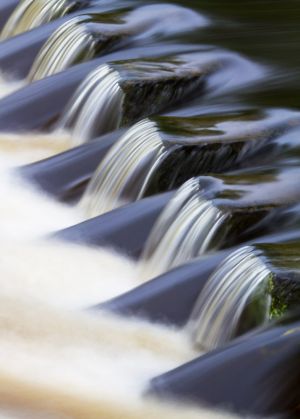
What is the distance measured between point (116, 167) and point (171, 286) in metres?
1.37

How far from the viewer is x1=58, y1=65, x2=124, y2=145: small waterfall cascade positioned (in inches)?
289

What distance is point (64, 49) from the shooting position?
834 cm

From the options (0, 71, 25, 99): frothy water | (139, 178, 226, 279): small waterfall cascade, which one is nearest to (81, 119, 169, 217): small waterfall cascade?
(139, 178, 226, 279): small waterfall cascade

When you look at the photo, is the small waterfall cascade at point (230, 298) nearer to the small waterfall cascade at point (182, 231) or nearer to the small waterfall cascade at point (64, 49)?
the small waterfall cascade at point (182, 231)

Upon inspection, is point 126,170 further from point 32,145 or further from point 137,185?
point 32,145

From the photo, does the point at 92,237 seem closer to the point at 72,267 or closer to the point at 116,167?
the point at 72,267

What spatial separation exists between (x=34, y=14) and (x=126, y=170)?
3.01 meters

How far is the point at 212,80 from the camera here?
761 cm

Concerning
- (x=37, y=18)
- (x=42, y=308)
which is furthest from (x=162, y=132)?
(x=37, y=18)

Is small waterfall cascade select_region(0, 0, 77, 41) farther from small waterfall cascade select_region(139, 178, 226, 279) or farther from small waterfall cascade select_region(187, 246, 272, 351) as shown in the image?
small waterfall cascade select_region(187, 246, 272, 351)

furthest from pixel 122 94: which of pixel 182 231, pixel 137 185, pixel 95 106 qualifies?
pixel 182 231

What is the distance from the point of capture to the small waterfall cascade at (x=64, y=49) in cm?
827

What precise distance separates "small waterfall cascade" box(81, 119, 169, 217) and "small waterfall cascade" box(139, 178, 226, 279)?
0.43 meters

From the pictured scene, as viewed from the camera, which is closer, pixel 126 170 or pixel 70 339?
pixel 70 339
